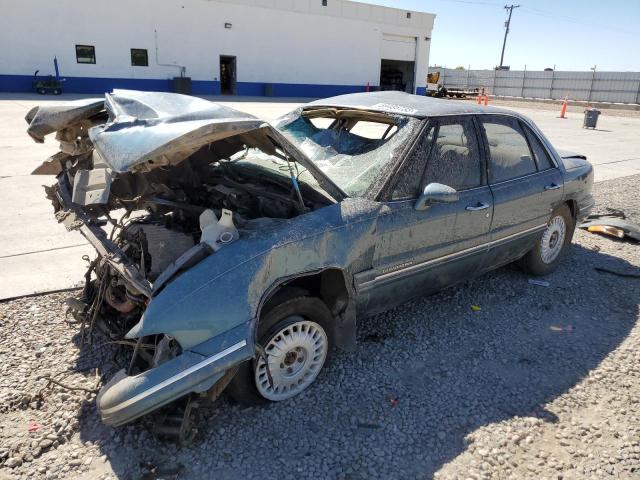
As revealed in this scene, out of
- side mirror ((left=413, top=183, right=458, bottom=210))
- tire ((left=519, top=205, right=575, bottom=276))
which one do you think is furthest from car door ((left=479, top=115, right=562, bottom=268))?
side mirror ((left=413, top=183, right=458, bottom=210))

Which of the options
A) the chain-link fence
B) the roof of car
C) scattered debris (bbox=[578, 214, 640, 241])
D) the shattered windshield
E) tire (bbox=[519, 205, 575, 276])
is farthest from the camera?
the chain-link fence

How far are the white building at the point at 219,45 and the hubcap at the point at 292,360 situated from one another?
25124 mm

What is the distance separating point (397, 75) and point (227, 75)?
41.1 feet

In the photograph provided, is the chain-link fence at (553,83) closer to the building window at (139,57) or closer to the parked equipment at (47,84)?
the building window at (139,57)

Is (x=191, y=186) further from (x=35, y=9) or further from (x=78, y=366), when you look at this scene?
(x=35, y=9)

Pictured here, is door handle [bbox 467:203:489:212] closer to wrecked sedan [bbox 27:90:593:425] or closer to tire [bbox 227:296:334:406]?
wrecked sedan [bbox 27:90:593:425]

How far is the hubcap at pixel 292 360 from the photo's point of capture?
2.81 m

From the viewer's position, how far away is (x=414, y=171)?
3.35m

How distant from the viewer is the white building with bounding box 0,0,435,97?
22656 millimetres

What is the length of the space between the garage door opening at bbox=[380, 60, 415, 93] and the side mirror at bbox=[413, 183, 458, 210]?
3307 centimetres

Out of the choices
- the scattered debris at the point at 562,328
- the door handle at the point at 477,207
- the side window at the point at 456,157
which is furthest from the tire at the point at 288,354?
the scattered debris at the point at 562,328

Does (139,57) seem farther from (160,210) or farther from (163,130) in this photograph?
(163,130)

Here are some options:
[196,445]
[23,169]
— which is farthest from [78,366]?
[23,169]

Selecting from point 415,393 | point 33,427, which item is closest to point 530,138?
point 415,393
